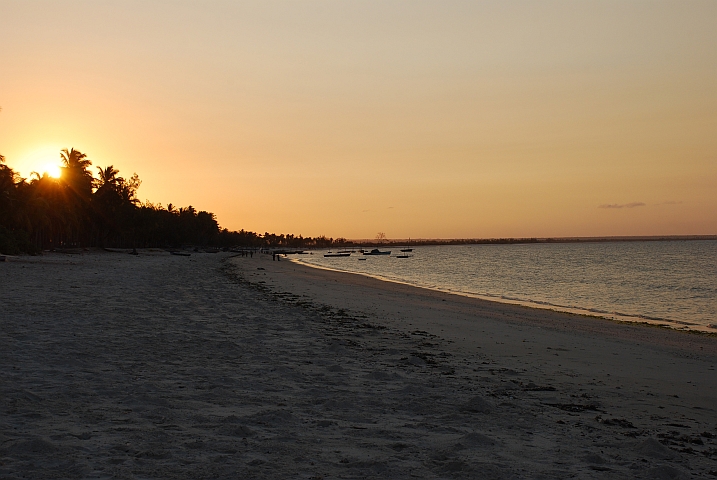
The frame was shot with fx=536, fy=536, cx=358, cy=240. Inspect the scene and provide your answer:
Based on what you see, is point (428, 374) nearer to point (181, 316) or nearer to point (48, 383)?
point (48, 383)

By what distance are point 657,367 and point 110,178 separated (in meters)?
95.7

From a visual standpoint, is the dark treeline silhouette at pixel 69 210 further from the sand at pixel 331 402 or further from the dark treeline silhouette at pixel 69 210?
the sand at pixel 331 402

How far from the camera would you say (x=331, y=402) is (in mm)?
7254

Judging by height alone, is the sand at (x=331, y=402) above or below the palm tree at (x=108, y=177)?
below

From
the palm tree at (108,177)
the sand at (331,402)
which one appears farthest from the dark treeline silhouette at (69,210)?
the sand at (331,402)

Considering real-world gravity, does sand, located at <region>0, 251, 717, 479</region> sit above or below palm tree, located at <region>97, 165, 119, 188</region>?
below

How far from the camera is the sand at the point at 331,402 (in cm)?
510

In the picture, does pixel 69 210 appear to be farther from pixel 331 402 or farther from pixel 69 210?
pixel 331 402

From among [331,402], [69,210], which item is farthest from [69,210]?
[331,402]

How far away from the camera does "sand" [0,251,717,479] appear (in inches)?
201

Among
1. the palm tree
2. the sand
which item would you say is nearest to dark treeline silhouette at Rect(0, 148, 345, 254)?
the palm tree

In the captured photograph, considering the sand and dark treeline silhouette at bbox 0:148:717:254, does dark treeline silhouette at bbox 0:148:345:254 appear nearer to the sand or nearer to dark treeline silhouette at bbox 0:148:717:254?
dark treeline silhouette at bbox 0:148:717:254

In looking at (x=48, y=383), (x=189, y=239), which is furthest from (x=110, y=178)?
(x=48, y=383)

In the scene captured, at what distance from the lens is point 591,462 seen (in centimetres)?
540
